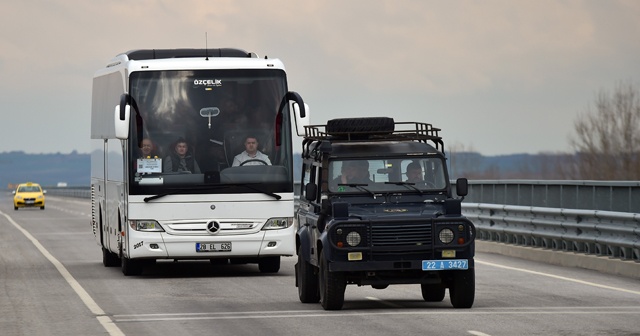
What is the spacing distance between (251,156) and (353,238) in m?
6.84

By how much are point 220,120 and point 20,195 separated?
59.8m

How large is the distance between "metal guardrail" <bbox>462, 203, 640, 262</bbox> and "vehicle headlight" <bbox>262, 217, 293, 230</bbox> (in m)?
4.85

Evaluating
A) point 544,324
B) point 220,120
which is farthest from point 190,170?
point 544,324

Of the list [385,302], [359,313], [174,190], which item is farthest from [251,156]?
[359,313]

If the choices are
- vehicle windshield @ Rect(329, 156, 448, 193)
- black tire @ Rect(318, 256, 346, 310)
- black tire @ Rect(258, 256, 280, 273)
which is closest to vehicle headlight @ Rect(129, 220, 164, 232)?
black tire @ Rect(258, 256, 280, 273)

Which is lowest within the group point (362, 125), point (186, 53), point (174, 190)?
point (174, 190)

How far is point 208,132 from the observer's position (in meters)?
21.5

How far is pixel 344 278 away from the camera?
15.2 m

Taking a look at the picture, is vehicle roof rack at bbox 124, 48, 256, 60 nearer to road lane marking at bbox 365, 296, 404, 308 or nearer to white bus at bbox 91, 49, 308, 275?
white bus at bbox 91, 49, 308, 275

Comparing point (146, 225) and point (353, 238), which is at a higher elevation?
point (353, 238)

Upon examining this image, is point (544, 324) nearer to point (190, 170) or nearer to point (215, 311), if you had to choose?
point (215, 311)

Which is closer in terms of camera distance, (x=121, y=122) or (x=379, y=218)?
(x=379, y=218)

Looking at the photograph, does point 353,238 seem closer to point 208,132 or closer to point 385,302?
point 385,302

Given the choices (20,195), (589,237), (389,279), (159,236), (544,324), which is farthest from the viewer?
(20,195)
